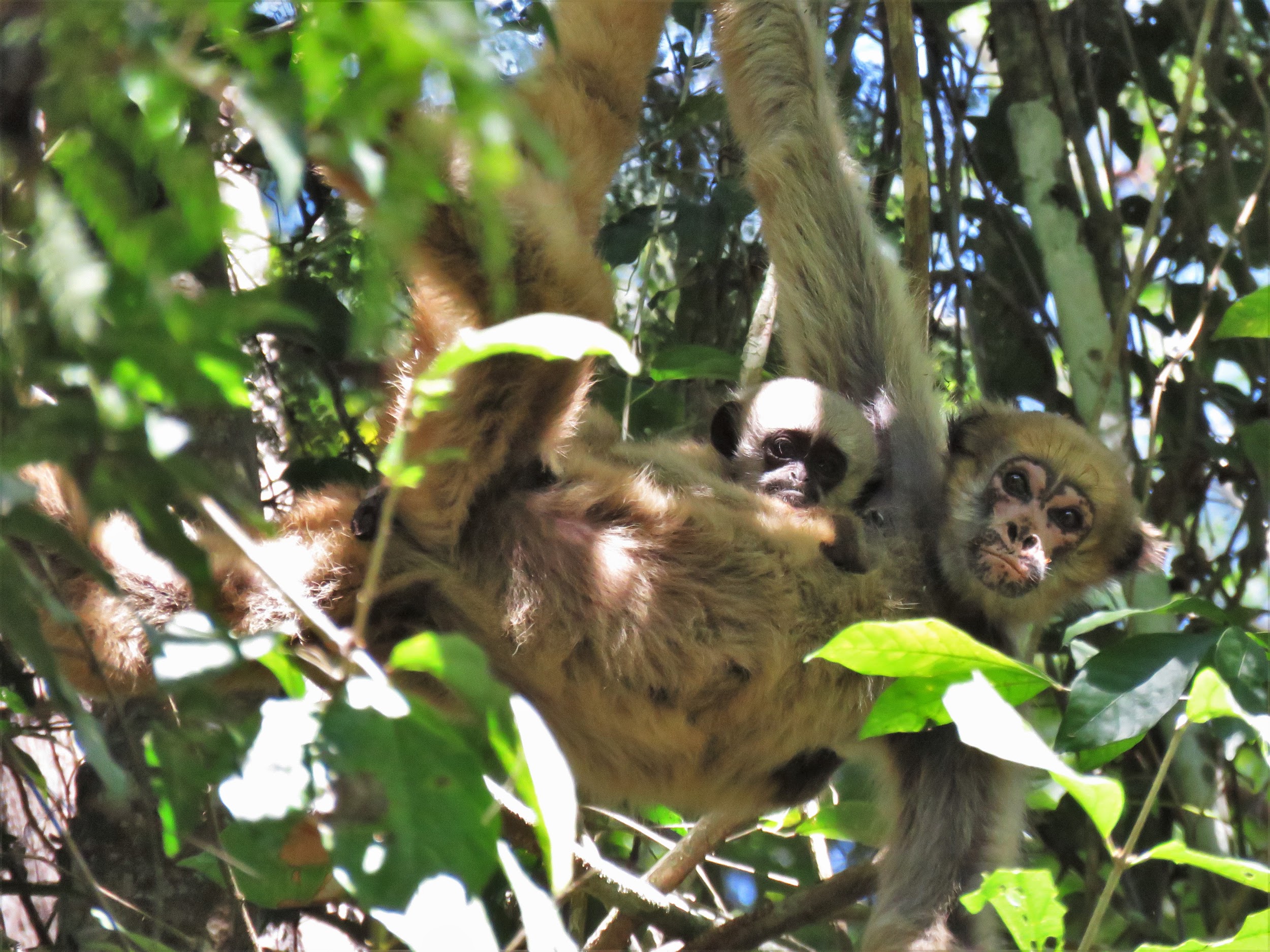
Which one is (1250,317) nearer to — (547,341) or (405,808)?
(547,341)

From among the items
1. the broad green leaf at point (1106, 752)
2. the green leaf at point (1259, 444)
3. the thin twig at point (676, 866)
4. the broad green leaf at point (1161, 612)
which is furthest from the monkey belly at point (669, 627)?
the green leaf at point (1259, 444)

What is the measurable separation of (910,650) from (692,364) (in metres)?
1.79

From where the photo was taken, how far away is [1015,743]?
2.26m

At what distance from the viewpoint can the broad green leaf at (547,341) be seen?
169 centimetres

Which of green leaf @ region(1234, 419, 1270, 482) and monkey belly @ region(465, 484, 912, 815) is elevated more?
green leaf @ region(1234, 419, 1270, 482)

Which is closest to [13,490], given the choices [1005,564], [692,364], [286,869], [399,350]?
[286,869]

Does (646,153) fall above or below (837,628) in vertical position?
above

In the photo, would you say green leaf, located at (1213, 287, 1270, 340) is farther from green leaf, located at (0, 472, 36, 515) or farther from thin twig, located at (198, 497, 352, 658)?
green leaf, located at (0, 472, 36, 515)

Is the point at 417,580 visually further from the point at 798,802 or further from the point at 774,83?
the point at 774,83

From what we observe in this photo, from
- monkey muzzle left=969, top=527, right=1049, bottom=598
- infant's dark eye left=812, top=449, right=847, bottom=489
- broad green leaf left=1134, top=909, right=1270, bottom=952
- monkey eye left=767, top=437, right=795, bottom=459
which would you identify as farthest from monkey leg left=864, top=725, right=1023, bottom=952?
broad green leaf left=1134, top=909, right=1270, bottom=952

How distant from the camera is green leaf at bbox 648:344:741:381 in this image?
4188 millimetres

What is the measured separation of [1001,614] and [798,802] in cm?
97

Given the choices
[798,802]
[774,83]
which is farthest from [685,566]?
[774,83]

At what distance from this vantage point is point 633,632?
355 cm
